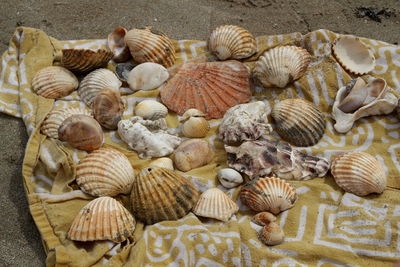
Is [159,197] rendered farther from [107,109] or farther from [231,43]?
[231,43]

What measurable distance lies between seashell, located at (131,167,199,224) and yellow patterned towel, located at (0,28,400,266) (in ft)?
0.19

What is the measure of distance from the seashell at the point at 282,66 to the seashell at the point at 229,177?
82cm

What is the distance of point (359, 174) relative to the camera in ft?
7.82

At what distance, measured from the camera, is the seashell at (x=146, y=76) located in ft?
10.0

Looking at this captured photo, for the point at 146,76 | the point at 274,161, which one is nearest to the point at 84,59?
the point at 146,76

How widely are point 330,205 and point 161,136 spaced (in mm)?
1131

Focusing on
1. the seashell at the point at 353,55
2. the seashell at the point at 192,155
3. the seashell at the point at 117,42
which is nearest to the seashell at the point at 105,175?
the seashell at the point at 192,155

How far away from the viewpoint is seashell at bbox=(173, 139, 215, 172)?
257 cm

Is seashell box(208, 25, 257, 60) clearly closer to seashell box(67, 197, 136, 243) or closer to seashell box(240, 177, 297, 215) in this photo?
seashell box(240, 177, 297, 215)

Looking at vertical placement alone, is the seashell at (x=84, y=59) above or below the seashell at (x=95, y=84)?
above

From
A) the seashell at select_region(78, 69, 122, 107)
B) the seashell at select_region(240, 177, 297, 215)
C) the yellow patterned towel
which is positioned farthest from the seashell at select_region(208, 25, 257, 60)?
the seashell at select_region(240, 177, 297, 215)

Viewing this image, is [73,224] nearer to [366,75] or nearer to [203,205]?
[203,205]

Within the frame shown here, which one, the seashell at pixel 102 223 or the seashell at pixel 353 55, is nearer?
the seashell at pixel 102 223

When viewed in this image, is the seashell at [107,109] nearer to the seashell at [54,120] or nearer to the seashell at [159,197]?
the seashell at [54,120]
